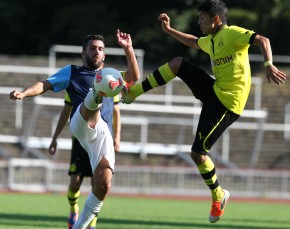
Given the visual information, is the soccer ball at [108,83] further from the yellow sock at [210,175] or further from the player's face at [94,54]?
the yellow sock at [210,175]

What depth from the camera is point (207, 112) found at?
11.0 m

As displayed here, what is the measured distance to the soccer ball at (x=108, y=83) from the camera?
9.42 m

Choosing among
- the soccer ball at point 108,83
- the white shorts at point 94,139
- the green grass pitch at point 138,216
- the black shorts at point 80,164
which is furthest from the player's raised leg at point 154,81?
the green grass pitch at point 138,216

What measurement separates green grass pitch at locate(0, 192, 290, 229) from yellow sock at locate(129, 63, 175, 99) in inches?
102

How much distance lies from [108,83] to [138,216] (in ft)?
22.2

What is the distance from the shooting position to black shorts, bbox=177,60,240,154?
10.9 metres

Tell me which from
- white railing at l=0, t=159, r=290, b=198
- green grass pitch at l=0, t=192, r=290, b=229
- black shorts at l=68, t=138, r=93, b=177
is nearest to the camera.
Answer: black shorts at l=68, t=138, r=93, b=177

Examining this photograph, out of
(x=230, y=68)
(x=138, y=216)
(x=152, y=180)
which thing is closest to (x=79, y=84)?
(x=230, y=68)

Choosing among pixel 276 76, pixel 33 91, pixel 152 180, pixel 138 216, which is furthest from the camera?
pixel 152 180

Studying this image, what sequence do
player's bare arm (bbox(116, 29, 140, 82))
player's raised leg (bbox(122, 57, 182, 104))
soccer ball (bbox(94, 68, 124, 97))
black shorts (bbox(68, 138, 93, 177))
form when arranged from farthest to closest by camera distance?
black shorts (bbox(68, 138, 93, 177)) → player's raised leg (bbox(122, 57, 182, 104)) → player's bare arm (bbox(116, 29, 140, 82)) → soccer ball (bbox(94, 68, 124, 97))

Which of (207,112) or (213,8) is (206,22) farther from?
(207,112)

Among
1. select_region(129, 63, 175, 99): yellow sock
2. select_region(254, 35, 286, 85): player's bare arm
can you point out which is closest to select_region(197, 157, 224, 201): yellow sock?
select_region(129, 63, 175, 99): yellow sock

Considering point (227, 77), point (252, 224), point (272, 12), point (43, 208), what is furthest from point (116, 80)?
point (272, 12)

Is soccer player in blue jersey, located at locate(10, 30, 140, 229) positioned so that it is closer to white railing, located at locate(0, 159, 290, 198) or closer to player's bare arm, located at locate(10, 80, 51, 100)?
player's bare arm, located at locate(10, 80, 51, 100)
